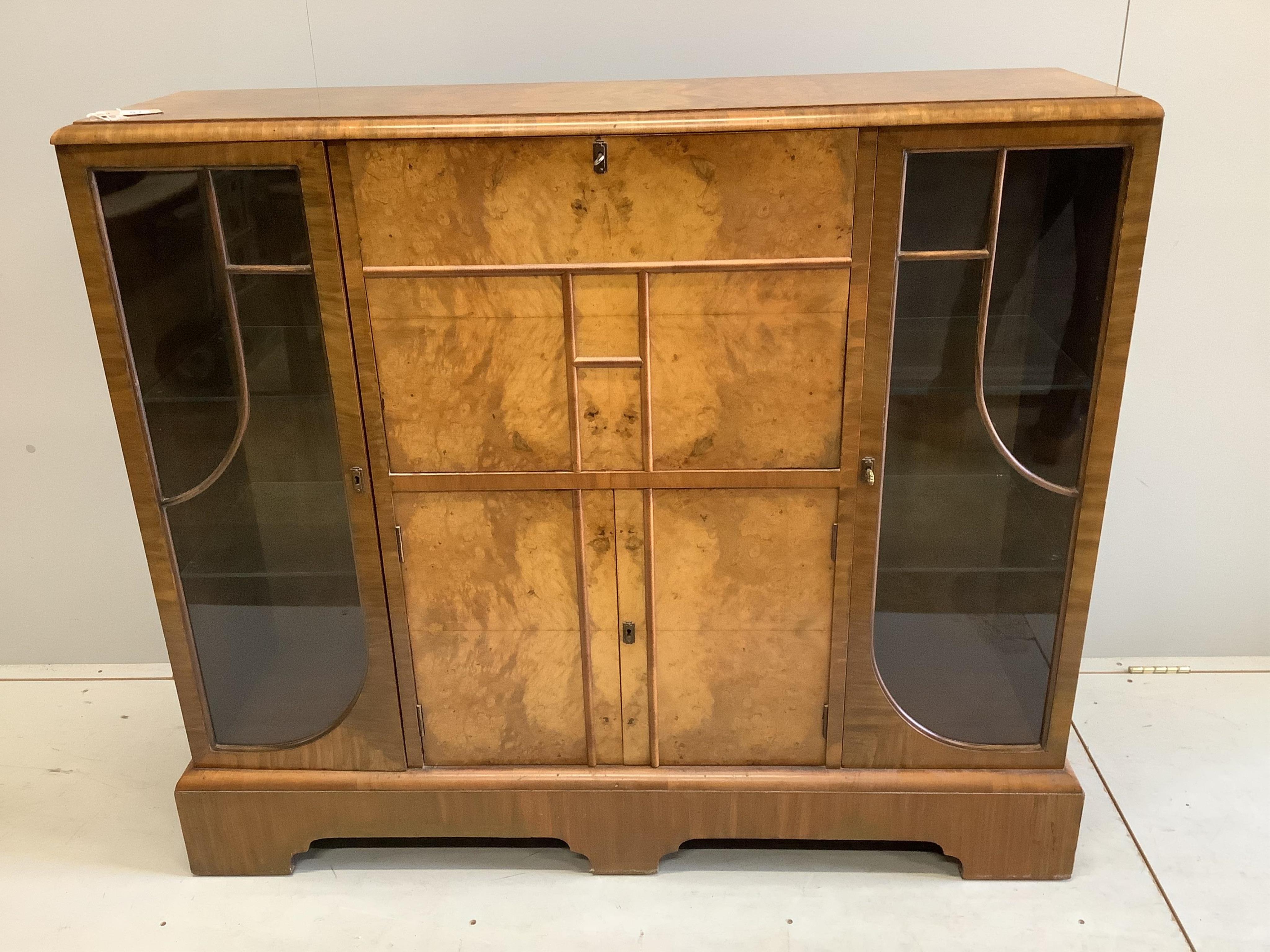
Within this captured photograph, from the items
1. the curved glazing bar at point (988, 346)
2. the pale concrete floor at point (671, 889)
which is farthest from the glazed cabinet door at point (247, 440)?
the curved glazing bar at point (988, 346)

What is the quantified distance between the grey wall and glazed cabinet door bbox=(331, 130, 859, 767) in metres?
0.60

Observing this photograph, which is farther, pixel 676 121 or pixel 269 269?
pixel 269 269

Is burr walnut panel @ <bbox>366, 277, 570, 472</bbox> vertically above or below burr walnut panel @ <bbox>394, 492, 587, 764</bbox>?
above

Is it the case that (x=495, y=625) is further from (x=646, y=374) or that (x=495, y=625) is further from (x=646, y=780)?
(x=646, y=374)

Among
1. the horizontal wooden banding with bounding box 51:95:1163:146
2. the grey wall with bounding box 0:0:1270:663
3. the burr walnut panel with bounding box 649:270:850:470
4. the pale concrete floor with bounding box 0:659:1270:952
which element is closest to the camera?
the horizontal wooden banding with bounding box 51:95:1163:146

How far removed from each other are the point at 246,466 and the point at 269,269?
353 mm

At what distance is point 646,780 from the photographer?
200 cm

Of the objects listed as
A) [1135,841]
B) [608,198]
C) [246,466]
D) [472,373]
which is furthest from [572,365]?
[1135,841]

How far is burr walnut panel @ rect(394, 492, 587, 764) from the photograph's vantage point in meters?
1.86

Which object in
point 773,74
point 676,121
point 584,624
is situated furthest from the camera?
point 773,74

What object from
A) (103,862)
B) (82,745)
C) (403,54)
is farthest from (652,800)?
(403,54)

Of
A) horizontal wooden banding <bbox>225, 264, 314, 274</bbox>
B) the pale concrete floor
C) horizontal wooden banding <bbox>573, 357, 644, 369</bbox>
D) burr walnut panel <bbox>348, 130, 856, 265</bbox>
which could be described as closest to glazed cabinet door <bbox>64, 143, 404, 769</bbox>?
horizontal wooden banding <bbox>225, 264, 314, 274</bbox>

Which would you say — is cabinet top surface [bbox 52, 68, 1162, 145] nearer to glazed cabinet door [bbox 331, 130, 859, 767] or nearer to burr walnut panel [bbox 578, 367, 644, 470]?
glazed cabinet door [bbox 331, 130, 859, 767]

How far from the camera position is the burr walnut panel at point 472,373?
171 centimetres
